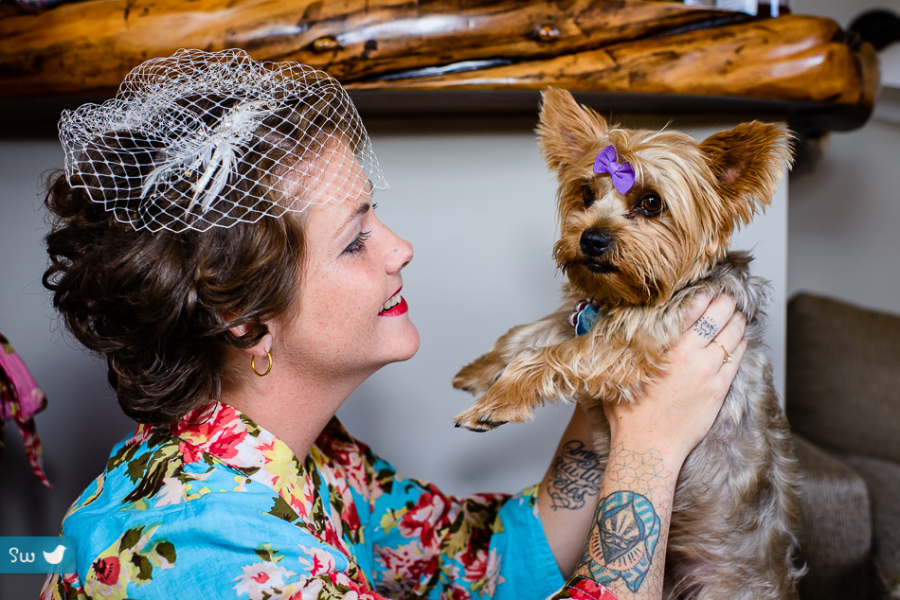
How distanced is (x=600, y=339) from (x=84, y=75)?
1390 millimetres

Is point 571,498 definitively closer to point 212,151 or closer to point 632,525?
point 632,525

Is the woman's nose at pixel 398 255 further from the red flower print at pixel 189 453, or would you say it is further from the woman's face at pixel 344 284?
the red flower print at pixel 189 453

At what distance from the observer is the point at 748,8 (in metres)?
1.44

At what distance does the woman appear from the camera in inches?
34.6

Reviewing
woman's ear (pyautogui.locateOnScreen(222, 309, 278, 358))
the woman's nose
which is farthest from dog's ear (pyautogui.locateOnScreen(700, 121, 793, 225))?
woman's ear (pyautogui.locateOnScreen(222, 309, 278, 358))

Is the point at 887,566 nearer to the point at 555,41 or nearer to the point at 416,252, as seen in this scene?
the point at 416,252

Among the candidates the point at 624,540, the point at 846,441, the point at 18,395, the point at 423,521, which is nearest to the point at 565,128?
the point at 624,540

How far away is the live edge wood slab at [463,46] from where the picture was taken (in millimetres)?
1370

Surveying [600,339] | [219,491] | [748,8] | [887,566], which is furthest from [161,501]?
[887,566]

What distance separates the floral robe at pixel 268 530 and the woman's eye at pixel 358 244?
14.5 inches

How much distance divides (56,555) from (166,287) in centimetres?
51

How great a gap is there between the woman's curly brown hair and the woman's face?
0.04 meters

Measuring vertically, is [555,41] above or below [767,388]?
above

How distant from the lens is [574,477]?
4.36 ft
